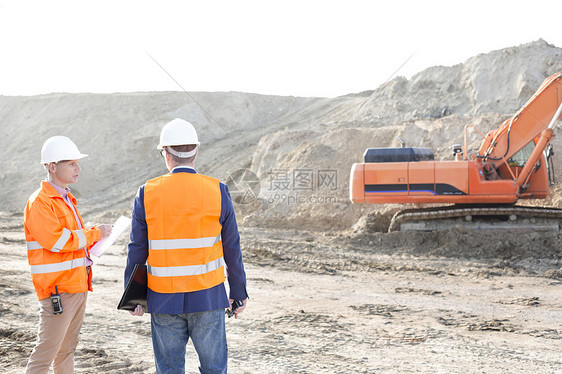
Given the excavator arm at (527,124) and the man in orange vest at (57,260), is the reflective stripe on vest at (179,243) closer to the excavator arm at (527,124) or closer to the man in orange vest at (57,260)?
the man in orange vest at (57,260)

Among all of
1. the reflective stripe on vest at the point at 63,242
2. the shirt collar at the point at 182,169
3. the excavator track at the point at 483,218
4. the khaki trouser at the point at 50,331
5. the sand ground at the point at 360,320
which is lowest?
the sand ground at the point at 360,320

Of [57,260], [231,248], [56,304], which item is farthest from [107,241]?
[231,248]

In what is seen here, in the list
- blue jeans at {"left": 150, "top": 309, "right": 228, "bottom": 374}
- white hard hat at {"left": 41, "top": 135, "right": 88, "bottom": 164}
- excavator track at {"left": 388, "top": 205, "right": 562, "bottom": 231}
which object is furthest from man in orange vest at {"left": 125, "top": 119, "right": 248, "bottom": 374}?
excavator track at {"left": 388, "top": 205, "right": 562, "bottom": 231}

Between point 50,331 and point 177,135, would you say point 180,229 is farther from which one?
point 50,331

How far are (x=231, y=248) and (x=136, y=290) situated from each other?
61 centimetres

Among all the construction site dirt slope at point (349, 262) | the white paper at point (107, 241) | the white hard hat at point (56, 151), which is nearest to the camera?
the white hard hat at point (56, 151)

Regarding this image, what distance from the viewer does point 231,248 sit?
3137 mm

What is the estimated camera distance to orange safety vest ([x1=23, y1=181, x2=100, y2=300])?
11.2 feet

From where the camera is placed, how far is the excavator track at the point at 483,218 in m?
11.2

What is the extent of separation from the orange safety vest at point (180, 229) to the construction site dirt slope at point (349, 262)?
6.16 ft

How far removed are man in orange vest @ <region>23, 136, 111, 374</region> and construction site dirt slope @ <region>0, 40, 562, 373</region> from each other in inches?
46.6

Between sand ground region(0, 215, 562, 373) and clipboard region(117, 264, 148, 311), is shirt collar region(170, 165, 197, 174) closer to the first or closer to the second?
clipboard region(117, 264, 148, 311)

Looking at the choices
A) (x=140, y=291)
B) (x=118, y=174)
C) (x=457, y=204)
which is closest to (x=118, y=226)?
(x=140, y=291)

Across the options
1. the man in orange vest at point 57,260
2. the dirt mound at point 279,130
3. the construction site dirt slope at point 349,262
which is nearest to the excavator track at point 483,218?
the construction site dirt slope at point 349,262
